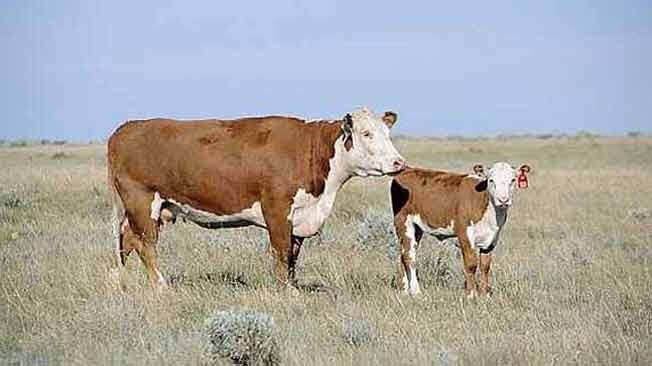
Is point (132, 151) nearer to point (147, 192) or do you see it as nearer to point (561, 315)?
point (147, 192)

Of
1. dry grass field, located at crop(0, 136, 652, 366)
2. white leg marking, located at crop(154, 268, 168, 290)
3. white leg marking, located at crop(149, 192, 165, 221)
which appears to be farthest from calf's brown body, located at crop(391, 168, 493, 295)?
white leg marking, located at crop(149, 192, 165, 221)

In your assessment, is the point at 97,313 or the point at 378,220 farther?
the point at 378,220

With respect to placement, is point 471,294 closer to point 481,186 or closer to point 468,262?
point 468,262

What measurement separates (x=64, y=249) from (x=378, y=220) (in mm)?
4406

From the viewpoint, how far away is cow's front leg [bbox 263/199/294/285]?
10.5 m

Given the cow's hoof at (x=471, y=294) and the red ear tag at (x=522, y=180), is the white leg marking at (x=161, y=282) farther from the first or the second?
the red ear tag at (x=522, y=180)

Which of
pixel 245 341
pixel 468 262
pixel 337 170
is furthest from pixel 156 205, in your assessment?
pixel 245 341

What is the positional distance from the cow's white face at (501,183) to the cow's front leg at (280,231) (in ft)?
7.08

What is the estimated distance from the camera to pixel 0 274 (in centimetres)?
1088

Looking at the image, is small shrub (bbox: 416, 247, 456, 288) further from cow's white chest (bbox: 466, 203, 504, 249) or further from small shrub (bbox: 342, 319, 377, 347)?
small shrub (bbox: 342, 319, 377, 347)

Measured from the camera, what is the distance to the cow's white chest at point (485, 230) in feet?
34.8

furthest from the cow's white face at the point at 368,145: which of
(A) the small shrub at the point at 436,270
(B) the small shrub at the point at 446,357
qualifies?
(B) the small shrub at the point at 446,357

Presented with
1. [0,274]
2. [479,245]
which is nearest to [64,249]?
[0,274]

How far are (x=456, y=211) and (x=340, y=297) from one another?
197cm
